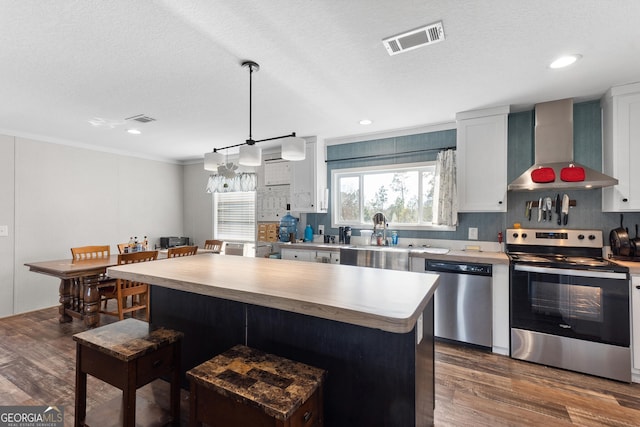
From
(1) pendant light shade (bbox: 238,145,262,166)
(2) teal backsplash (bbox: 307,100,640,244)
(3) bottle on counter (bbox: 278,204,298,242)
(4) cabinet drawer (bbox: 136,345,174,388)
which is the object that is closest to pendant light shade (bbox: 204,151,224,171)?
(1) pendant light shade (bbox: 238,145,262,166)

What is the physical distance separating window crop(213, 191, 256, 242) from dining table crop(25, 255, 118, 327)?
205 cm

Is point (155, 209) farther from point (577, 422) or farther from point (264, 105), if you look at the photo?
point (577, 422)

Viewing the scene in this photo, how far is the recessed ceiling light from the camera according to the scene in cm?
212

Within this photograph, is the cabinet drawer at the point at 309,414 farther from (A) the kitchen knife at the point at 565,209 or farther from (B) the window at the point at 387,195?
(A) the kitchen knife at the point at 565,209

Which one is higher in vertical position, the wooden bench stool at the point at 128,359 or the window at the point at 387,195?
the window at the point at 387,195

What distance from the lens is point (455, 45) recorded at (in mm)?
1974

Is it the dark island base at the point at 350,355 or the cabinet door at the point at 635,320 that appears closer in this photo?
the dark island base at the point at 350,355

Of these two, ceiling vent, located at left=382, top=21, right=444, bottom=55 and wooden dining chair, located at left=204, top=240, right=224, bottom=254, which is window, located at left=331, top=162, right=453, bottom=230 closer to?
ceiling vent, located at left=382, top=21, right=444, bottom=55

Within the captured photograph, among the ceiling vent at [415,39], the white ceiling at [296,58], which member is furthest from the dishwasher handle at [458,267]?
the ceiling vent at [415,39]

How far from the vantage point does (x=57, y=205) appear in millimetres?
4281

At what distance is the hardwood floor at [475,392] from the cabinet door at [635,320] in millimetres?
239

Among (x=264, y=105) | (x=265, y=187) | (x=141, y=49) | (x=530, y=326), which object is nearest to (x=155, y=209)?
(x=265, y=187)

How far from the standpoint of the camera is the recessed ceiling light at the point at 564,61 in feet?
6.94

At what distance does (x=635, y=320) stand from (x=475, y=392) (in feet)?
4.65
